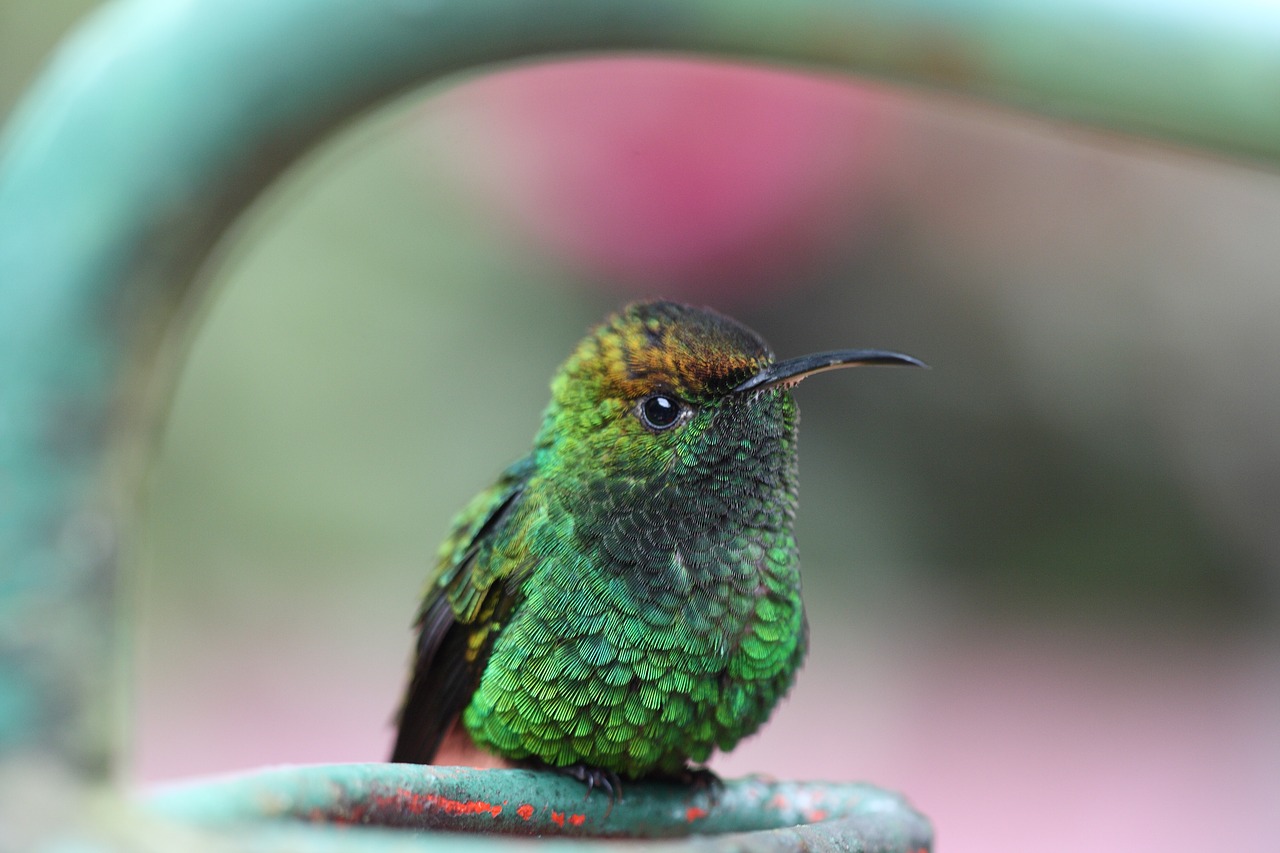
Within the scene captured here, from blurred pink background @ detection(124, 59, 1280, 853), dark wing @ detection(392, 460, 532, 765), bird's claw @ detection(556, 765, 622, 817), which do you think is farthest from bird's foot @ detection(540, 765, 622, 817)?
blurred pink background @ detection(124, 59, 1280, 853)

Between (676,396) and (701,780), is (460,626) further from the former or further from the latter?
(676,396)

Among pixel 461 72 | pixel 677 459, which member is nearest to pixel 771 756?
pixel 677 459

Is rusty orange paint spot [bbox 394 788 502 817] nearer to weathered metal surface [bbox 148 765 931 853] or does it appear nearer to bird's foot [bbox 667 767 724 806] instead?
weathered metal surface [bbox 148 765 931 853]

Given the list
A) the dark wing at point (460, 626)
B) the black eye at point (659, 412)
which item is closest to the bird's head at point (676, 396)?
the black eye at point (659, 412)

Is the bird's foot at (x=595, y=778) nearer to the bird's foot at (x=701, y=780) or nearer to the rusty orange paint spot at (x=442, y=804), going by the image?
the bird's foot at (x=701, y=780)

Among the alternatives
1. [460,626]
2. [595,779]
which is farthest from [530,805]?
[460,626]
